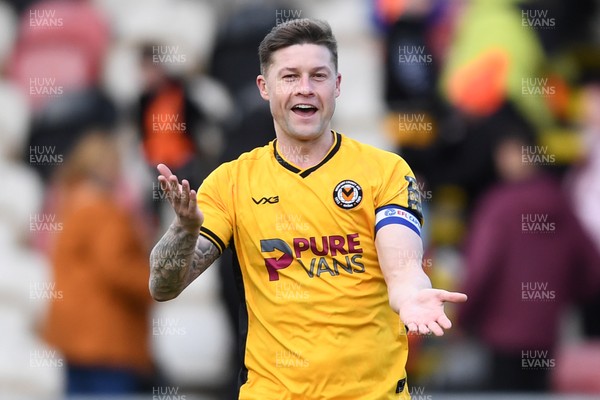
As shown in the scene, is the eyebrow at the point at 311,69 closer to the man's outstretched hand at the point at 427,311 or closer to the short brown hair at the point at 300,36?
the short brown hair at the point at 300,36

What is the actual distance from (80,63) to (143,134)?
239 cm

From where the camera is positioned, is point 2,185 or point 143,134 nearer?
point 143,134

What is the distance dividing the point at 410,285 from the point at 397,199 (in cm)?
46

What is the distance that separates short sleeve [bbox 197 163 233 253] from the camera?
5652 mm

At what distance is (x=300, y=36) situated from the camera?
5.63 meters

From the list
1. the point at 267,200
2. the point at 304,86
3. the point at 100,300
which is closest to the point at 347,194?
the point at 267,200

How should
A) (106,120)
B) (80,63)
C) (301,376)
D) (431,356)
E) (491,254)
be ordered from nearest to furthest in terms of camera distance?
1. (301,376)
2. (491,254)
3. (431,356)
4. (106,120)
5. (80,63)

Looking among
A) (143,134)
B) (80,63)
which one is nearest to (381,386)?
(143,134)

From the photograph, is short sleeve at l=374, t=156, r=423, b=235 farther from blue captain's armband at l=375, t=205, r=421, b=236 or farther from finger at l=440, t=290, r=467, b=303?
finger at l=440, t=290, r=467, b=303

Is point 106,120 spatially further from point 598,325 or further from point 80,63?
point 598,325

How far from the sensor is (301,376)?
549 cm

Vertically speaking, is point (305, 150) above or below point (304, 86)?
below

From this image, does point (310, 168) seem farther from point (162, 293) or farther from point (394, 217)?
point (162, 293)

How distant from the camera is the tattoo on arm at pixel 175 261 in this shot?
5461 millimetres
